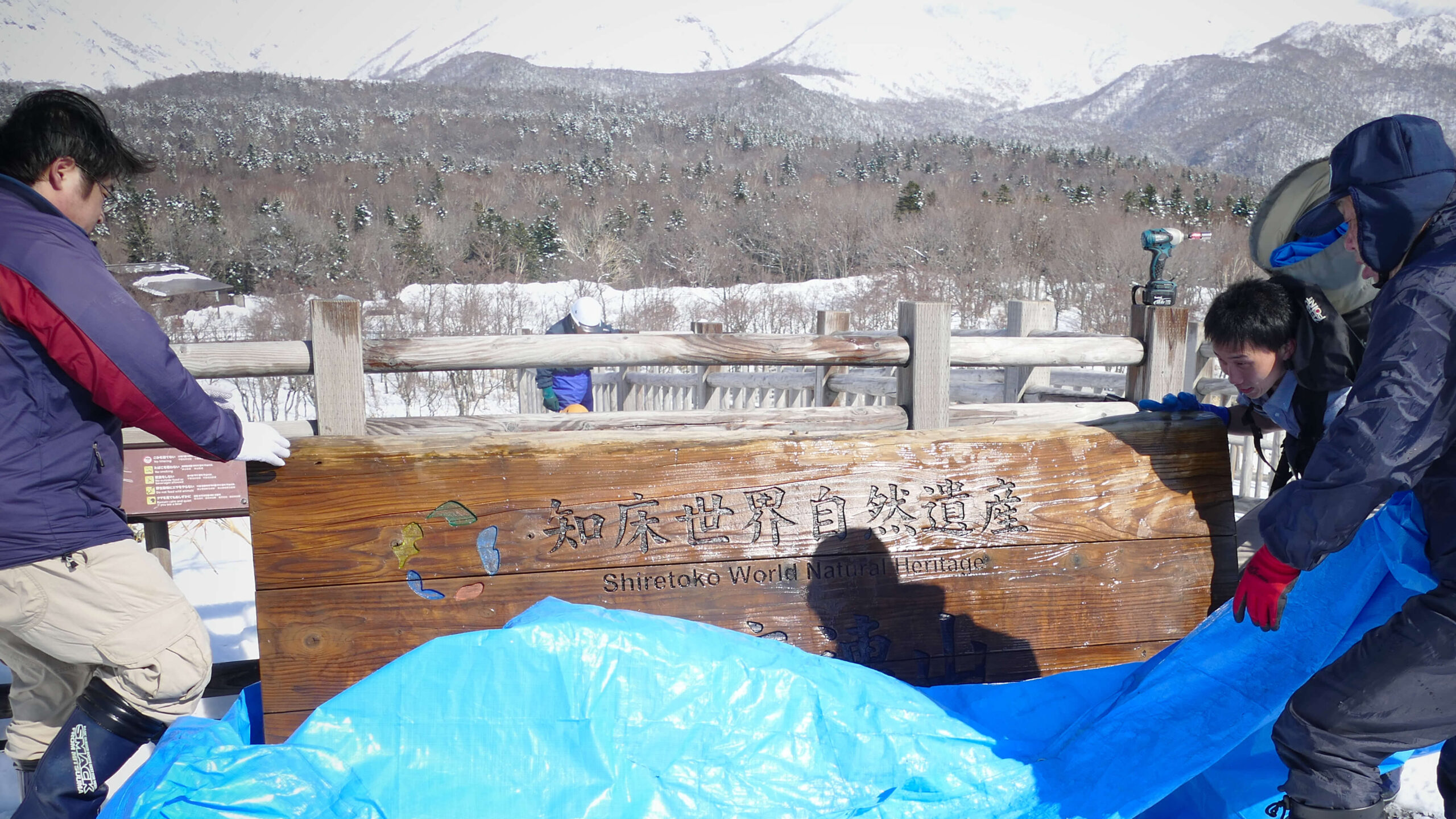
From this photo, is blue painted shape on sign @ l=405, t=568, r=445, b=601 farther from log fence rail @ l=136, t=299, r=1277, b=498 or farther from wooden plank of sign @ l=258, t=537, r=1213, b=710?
log fence rail @ l=136, t=299, r=1277, b=498

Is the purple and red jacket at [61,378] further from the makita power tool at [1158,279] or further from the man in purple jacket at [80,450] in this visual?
the makita power tool at [1158,279]

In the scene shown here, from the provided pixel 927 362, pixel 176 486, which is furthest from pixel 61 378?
pixel 927 362

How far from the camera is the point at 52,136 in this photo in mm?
1931

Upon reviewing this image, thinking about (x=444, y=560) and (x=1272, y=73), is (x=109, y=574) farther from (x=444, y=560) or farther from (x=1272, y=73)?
(x=1272, y=73)

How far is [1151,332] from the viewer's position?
11.5 feet

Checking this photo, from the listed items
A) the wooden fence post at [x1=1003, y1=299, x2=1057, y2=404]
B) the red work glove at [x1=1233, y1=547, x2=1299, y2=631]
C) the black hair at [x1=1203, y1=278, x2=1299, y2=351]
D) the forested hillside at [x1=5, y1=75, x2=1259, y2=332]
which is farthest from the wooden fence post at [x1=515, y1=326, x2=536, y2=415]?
the forested hillside at [x1=5, y1=75, x2=1259, y2=332]

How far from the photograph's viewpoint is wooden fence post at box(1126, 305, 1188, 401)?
3.49 meters

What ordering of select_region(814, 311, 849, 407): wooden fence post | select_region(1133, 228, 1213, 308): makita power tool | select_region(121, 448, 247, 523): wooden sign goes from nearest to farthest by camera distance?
select_region(121, 448, 247, 523): wooden sign
select_region(1133, 228, 1213, 308): makita power tool
select_region(814, 311, 849, 407): wooden fence post

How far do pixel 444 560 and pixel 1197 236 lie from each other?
459cm

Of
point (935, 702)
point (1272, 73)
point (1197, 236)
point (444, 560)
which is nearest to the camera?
point (935, 702)

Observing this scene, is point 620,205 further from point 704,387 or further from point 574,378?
point 574,378

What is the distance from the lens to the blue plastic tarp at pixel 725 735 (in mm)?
1771

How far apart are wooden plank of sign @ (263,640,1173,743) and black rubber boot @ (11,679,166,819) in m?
2.12

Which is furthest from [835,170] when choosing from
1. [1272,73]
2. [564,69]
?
[1272,73]
